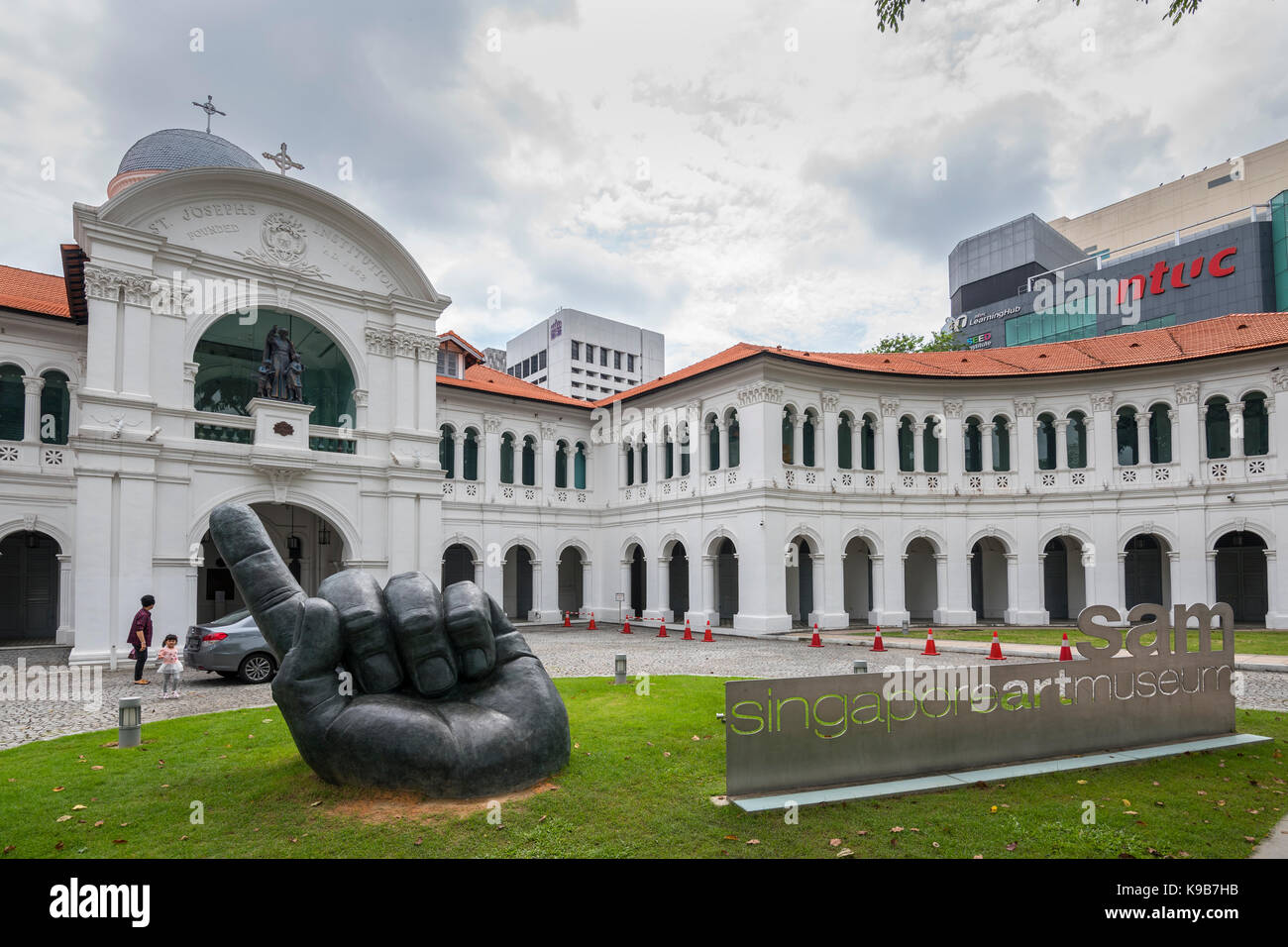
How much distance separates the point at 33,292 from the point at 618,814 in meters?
27.3

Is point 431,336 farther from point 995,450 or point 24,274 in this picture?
point 995,450

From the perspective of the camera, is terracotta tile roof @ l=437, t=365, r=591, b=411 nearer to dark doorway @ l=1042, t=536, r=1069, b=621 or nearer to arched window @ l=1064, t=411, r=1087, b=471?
arched window @ l=1064, t=411, r=1087, b=471

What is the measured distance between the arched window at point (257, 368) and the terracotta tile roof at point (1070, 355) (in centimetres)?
1187

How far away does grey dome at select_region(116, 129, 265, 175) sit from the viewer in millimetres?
32719

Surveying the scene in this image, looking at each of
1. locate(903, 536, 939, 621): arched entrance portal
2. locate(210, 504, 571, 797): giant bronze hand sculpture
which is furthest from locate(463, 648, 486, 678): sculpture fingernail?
locate(903, 536, 939, 621): arched entrance portal

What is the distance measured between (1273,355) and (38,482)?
124 feet

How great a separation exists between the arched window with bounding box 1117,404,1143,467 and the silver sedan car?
27.8 meters

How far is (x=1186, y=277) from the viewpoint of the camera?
53625 millimetres

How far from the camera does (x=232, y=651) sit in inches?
602

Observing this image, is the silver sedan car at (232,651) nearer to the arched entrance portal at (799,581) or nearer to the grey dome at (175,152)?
the arched entrance portal at (799,581)

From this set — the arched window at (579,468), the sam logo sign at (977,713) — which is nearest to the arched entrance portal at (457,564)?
the arched window at (579,468)

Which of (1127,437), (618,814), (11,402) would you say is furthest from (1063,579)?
(11,402)
